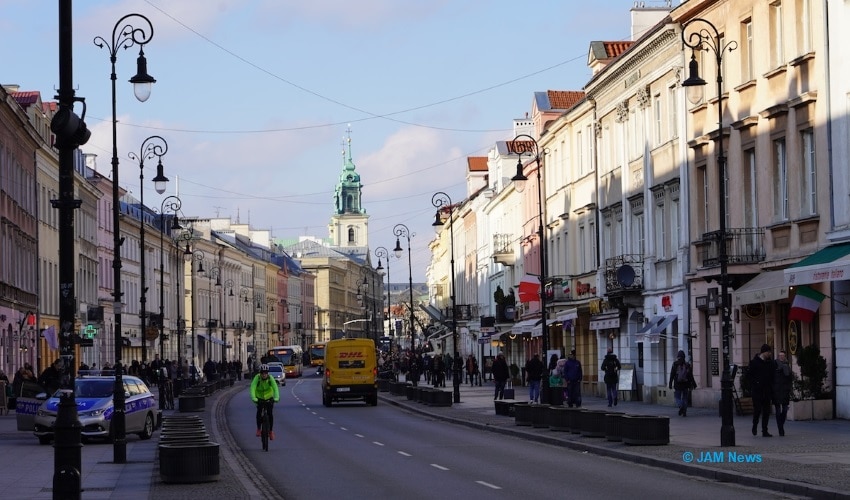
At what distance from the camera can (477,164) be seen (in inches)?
4540

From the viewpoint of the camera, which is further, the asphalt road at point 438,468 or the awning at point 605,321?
the awning at point 605,321

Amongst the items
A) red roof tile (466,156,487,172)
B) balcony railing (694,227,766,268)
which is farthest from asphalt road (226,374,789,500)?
red roof tile (466,156,487,172)

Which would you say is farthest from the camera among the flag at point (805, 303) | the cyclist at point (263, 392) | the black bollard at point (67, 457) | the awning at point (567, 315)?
the awning at point (567, 315)

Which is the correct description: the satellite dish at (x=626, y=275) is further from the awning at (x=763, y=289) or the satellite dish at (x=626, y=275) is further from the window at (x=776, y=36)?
the window at (x=776, y=36)

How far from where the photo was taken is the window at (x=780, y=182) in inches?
1384

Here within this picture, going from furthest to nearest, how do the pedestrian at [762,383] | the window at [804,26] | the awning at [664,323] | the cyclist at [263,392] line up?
the awning at [664,323], the window at [804,26], the cyclist at [263,392], the pedestrian at [762,383]

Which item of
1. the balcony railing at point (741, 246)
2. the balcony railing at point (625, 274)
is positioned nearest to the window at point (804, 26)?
the balcony railing at point (741, 246)

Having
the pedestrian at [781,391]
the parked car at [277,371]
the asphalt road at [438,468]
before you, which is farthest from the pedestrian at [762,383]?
the parked car at [277,371]

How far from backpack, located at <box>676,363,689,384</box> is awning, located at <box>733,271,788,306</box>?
7.31ft

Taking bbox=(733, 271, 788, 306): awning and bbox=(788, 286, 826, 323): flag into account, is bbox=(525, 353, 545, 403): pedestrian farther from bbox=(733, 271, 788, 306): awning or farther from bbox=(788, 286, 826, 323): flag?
bbox=(788, 286, 826, 323): flag

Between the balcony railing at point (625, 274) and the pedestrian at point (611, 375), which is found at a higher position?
the balcony railing at point (625, 274)

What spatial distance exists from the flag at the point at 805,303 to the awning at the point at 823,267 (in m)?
0.63

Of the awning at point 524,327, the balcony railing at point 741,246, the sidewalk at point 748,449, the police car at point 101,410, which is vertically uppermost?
the balcony railing at point 741,246

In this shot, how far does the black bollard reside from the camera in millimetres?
13984
